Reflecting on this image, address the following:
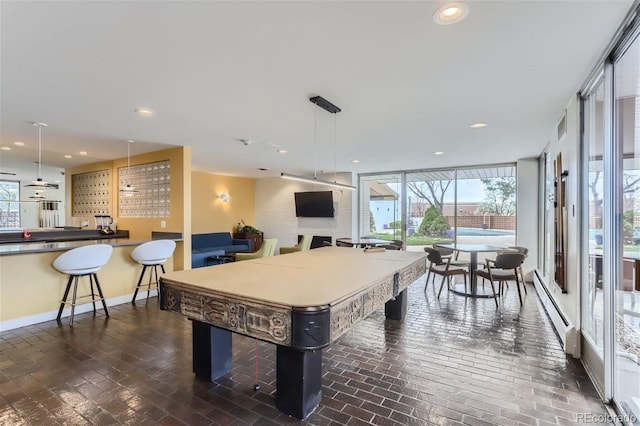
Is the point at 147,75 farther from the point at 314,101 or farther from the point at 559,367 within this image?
the point at 559,367

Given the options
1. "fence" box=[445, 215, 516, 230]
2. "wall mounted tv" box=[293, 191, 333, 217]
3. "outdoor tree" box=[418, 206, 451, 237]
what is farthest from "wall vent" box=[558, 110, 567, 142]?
"wall mounted tv" box=[293, 191, 333, 217]

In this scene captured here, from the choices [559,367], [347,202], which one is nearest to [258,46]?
[559,367]

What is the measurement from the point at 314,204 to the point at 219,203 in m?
2.81

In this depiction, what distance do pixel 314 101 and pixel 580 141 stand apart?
8.24 ft

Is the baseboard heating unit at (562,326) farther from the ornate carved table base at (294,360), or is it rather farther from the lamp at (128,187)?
the lamp at (128,187)

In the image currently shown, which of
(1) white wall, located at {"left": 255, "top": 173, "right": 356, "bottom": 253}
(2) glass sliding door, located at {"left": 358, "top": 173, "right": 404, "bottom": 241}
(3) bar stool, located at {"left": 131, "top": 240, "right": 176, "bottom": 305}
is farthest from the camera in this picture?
(1) white wall, located at {"left": 255, "top": 173, "right": 356, "bottom": 253}

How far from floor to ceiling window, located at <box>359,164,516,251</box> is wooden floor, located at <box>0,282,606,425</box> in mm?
3443

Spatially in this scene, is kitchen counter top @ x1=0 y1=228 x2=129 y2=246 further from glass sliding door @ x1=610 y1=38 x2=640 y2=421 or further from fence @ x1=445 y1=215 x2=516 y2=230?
fence @ x1=445 y1=215 x2=516 y2=230

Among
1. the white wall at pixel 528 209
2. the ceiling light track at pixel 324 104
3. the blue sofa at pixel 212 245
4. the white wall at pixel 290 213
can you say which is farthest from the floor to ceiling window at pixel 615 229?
the blue sofa at pixel 212 245

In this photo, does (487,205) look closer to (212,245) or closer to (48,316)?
(212,245)

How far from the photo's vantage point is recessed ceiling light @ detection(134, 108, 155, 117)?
3244 mm

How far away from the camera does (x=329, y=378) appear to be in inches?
95.7

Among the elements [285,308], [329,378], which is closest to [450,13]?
[285,308]

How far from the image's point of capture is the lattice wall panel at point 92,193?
20.8ft
